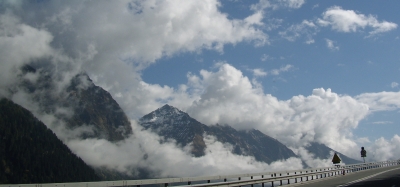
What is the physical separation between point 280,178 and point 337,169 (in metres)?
20.7

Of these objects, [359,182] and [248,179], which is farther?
[359,182]

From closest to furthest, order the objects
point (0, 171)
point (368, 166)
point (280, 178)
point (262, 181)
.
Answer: point (262, 181)
point (280, 178)
point (368, 166)
point (0, 171)

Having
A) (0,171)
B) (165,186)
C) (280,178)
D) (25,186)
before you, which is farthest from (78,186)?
(0,171)

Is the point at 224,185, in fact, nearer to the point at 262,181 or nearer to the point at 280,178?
the point at 262,181

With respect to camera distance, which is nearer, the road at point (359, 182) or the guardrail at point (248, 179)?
the guardrail at point (248, 179)

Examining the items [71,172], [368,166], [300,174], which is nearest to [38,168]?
[71,172]

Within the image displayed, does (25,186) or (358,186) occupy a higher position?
(25,186)

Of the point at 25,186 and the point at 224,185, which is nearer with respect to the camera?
the point at 25,186

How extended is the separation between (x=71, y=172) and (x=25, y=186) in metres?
203

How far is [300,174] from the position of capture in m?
29.2

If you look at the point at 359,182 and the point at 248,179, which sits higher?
the point at 248,179

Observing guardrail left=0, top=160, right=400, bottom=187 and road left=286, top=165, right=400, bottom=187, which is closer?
guardrail left=0, top=160, right=400, bottom=187

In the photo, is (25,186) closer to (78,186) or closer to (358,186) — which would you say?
(78,186)

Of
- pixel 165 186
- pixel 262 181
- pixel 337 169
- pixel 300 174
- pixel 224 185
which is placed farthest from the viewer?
pixel 337 169
